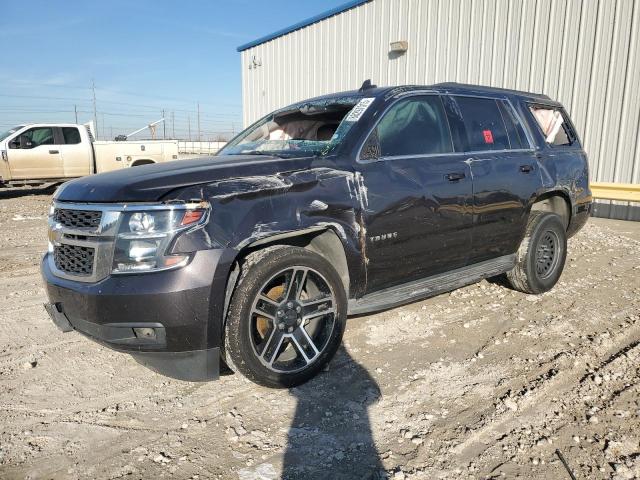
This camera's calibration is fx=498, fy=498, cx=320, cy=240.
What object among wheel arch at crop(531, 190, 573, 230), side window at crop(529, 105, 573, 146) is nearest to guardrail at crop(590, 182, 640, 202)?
side window at crop(529, 105, 573, 146)

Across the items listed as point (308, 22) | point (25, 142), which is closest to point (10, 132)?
point (25, 142)

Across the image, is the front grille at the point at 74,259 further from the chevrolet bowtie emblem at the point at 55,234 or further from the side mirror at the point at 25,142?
the side mirror at the point at 25,142

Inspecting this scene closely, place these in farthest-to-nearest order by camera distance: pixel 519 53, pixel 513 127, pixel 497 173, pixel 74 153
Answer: pixel 74 153
pixel 519 53
pixel 513 127
pixel 497 173

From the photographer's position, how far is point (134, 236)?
261 centimetres

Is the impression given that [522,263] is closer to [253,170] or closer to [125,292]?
[253,170]

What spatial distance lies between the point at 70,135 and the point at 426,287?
45.6 ft

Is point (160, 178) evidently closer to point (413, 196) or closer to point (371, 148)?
point (371, 148)

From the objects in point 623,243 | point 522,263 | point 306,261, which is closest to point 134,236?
point 306,261

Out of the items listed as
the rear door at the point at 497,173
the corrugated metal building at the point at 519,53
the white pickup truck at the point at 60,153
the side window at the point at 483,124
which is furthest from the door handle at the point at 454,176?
the white pickup truck at the point at 60,153

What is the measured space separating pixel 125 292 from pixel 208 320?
0.45 meters

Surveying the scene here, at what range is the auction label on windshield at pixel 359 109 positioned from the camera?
11.8 ft

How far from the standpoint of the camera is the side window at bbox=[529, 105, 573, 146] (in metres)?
5.05

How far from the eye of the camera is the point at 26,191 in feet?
51.5

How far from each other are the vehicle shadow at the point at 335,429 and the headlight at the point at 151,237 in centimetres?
111
